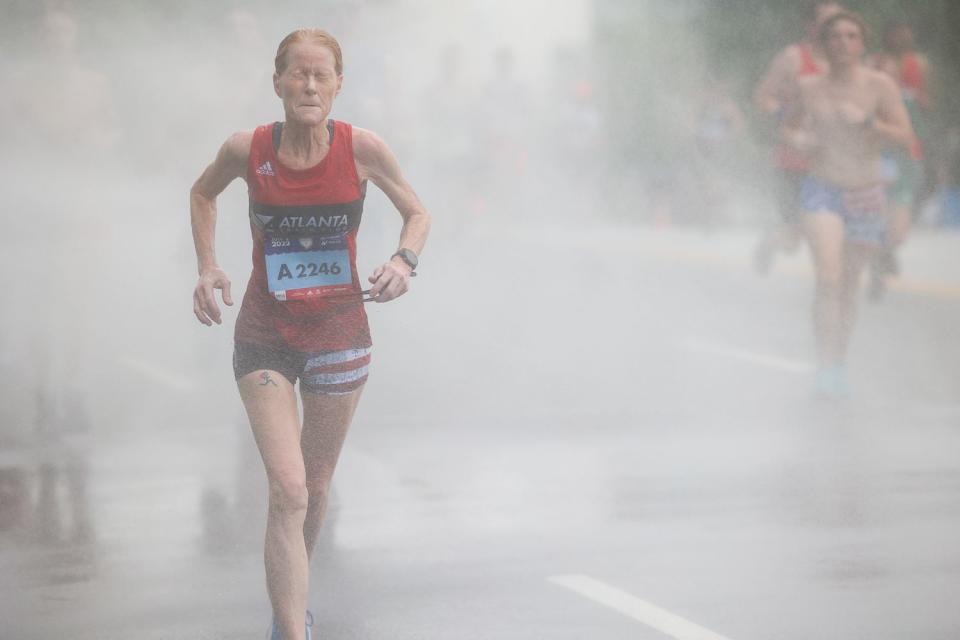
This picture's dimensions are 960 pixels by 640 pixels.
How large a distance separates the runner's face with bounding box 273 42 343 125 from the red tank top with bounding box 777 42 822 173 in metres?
5.44

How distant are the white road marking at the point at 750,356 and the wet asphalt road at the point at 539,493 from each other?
0.13ft

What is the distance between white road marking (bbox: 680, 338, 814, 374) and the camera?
1144 centimetres

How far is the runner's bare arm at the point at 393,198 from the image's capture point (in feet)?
16.8

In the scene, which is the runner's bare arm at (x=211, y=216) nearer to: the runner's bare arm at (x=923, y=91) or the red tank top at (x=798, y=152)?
the red tank top at (x=798, y=152)

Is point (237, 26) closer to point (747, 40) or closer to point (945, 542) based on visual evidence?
point (945, 542)

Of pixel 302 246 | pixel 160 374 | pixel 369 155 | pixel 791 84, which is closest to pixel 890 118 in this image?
pixel 791 84

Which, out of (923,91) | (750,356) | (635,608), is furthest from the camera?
(923,91)

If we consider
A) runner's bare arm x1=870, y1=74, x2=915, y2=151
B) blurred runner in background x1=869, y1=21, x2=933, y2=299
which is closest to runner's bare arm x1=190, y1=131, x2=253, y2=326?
runner's bare arm x1=870, y1=74, x2=915, y2=151

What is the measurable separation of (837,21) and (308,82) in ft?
17.0

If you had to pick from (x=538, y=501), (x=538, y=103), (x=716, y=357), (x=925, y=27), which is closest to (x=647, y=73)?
(x=538, y=103)

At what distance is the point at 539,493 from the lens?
25.4 feet

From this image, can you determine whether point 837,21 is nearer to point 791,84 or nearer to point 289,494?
point 791,84

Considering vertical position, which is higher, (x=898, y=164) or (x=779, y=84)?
(x=779, y=84)

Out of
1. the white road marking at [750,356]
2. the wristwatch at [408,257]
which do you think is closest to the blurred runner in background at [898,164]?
the white road marking at [750,356]
